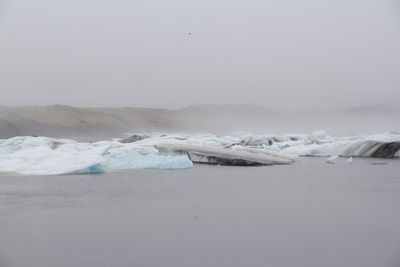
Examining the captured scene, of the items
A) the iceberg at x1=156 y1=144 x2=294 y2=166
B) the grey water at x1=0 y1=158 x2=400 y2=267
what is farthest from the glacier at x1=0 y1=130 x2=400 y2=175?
the grey water at x1=0 y1=158 x2=400 y2=267

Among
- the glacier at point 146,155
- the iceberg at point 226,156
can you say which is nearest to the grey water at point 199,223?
the glacier at point 146,155

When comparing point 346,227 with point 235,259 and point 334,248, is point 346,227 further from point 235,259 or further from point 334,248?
point 235,259

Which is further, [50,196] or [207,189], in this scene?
[207,189]

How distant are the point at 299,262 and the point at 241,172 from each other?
22.9 feet

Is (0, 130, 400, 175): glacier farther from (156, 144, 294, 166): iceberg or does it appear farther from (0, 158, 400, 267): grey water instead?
(0, 158, 400, 267): grey water

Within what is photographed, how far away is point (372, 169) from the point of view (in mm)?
10953

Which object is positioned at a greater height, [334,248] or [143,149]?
[143,149]

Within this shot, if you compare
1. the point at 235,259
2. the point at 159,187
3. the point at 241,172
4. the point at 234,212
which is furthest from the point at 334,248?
the point at 241,172

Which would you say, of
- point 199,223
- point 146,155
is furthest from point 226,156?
point 199,223

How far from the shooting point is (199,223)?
4.62 metres

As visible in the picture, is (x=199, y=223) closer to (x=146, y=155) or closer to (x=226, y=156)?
(x=146, y=155)

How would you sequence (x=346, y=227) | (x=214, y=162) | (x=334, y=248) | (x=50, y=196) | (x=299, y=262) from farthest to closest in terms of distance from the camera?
(x=214, y=162), (x=50, y=196), (x=346, y=227), (x=334, y=248), (x=299, y=262)

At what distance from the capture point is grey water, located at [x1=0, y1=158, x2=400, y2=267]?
11.2ft

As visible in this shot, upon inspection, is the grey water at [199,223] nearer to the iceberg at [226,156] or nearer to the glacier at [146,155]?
the glacier at [146,155]
